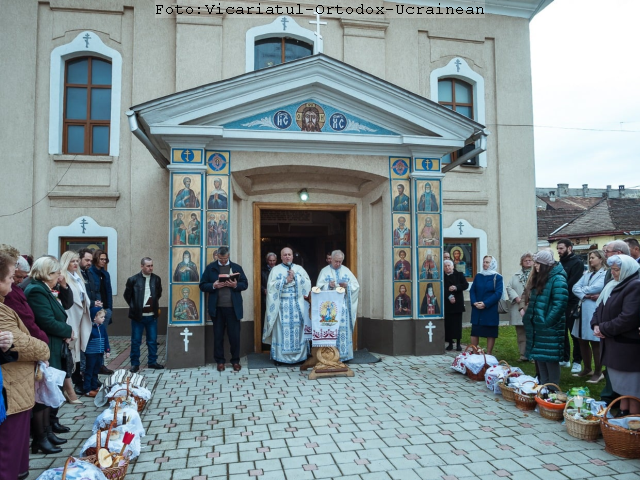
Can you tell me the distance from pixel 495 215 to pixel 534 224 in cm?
112

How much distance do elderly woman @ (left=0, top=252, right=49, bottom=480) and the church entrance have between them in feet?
18.1

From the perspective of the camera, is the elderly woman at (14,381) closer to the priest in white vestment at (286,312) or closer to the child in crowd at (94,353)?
the child in crowd at (94,353)

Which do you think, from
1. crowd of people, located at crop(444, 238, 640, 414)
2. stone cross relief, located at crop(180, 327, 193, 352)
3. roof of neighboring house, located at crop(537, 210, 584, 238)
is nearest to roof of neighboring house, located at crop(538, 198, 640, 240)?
roof of neighboring house, located at crop(537, 210, 584, 238)

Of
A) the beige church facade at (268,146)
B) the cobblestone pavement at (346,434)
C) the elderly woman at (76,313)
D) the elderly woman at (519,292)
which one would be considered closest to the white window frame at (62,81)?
the beige church facade at (268,146)

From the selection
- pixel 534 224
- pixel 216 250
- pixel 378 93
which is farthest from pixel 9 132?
pixel 534 224

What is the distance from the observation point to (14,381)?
3.37 m

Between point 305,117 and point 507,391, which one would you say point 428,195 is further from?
point 507,391

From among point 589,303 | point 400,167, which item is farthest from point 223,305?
point 589,303

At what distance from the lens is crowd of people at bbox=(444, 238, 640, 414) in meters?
4.57

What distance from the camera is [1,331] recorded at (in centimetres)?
319

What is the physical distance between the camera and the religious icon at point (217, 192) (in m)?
7.85

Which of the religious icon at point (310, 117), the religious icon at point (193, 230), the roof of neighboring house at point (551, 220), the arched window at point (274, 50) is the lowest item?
the religious icon at point (193, 230)

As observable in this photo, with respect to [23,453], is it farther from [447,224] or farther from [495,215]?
[495,215]

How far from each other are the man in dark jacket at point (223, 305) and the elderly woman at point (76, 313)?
6.37 feet
